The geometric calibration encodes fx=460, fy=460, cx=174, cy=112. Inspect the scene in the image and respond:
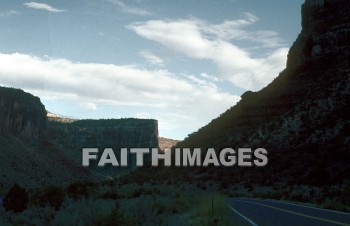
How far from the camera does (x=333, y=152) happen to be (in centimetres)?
4447

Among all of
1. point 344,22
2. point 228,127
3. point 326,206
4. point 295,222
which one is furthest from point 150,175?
point 295,222

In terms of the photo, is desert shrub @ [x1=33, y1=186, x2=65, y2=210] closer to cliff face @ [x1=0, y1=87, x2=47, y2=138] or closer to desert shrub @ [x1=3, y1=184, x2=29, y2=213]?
desert shrub @ [x1=3, y1=184, x2=29, y2=213]

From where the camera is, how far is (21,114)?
16288 cm

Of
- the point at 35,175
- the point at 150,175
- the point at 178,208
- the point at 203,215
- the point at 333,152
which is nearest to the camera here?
the point at 203,215

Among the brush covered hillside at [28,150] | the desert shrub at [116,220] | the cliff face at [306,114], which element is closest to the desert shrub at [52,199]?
the desert shrub at [116,220]

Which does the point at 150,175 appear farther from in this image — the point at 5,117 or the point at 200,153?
the point at 5,117

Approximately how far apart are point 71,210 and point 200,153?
66.4 m

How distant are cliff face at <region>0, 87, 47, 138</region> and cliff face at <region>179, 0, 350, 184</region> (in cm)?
8017

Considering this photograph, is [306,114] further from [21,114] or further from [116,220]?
[21,114]

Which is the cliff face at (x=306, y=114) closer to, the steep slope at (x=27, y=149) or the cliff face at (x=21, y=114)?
the steep slope at (x=27, y=149)

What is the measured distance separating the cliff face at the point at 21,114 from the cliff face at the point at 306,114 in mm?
80171

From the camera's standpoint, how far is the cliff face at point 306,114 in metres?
46.5

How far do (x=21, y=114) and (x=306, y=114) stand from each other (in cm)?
12721

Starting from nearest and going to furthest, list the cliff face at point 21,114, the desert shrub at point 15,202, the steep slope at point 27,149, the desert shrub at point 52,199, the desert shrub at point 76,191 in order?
the desert shrub at point 15,202 → the desert shrub at point 52,199 → the desert shrub at point 76,191 → the steep slope at point 27,149 → the cliff face at point 21,114
